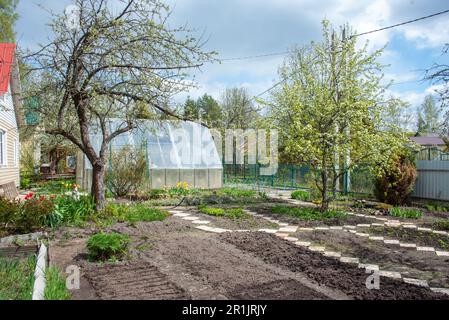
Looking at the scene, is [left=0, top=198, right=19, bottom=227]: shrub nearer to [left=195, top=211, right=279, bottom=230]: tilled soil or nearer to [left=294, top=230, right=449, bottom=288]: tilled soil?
[left=195, top=211, right=279, bottom=230]: tilled soil

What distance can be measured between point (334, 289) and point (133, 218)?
202 inches

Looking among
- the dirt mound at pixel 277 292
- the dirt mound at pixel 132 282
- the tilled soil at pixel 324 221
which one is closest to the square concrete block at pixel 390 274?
the dirt mound at pixel 277 292

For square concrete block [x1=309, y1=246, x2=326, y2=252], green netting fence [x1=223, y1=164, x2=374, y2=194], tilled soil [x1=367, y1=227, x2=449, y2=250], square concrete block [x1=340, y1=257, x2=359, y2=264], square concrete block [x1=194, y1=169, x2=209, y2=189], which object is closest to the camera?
square concrete block [x1=340, y1=257, x2=359, y2=264]

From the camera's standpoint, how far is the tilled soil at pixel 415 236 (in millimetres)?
6262

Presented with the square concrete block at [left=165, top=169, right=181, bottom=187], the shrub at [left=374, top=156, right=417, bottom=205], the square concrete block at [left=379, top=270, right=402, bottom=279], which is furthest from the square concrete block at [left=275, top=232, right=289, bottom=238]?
the square concrete block at [left=165, top=169, right=181, bottom=187]

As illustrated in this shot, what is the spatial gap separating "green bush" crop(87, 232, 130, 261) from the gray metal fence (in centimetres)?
1013

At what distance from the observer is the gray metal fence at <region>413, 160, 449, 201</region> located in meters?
11.3

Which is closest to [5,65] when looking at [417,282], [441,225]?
[417,282]

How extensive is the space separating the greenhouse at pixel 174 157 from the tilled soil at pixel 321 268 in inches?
324

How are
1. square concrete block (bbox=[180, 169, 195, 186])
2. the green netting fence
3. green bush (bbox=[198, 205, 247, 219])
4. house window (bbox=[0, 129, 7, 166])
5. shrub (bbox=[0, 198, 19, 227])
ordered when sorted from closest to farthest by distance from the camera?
shrub (bbox=[0, 198, 19, 227])
green bush (bbox=[198, 205, 247, 219])
the green netting fence
house window (bbox=[0, 129, 7, 166])
square concrete block (bbox=[180, 169, 195, 186])

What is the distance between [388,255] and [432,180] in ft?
24.6

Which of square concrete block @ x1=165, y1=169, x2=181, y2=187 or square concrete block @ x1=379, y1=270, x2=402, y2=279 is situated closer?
square concrete block @ x1=379, y1=270, x2=402, y2=279

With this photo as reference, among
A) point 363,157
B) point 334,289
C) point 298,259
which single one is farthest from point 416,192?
point 334,289

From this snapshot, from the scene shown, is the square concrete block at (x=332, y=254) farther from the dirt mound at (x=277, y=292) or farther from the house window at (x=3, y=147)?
→ the house window at (x=3, y=147)
